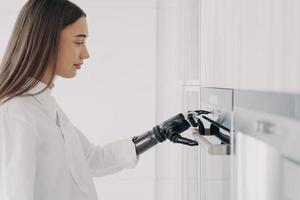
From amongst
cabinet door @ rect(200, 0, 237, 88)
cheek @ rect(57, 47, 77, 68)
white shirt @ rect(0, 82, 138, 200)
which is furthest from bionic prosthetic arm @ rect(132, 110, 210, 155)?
cheek @ rect(57, 47, 77, 68)

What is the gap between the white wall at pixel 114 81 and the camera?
254 centimetres

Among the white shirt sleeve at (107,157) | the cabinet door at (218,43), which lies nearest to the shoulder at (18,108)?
the white shirt sleeve at (107,157)

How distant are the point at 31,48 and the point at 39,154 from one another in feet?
0.93

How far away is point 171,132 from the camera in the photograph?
126 centimetres

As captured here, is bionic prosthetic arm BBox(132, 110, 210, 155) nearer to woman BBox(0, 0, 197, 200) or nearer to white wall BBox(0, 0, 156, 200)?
woman BBox(0, 0, 197, 200)

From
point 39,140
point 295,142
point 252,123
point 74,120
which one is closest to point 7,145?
point 39,140

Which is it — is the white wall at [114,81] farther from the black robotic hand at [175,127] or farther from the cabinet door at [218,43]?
the cabinet door at [218,43]

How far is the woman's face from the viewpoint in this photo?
1.17 m

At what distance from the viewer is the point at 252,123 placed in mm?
502

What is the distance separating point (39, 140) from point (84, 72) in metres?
1.48

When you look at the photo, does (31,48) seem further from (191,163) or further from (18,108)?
(191,163)

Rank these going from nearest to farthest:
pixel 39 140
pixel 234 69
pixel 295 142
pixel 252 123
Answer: pixel 295 142, pixel 252 123, pixel 234 69, pixel 39 140

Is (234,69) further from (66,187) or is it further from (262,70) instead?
(66,187)

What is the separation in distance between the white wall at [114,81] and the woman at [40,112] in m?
1.31
